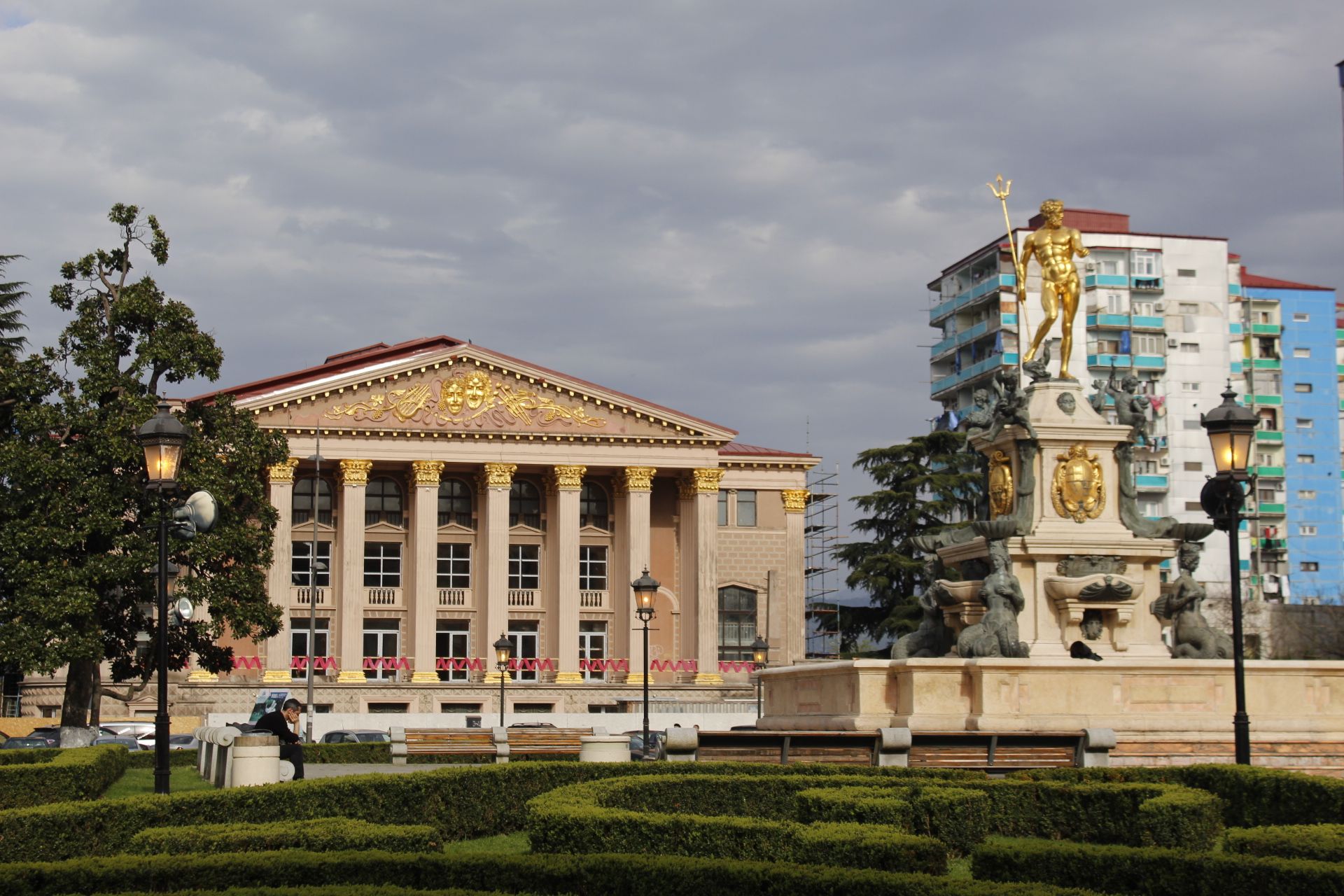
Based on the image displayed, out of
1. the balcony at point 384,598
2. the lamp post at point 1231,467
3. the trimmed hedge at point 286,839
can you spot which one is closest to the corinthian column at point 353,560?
the balcony at point 384,598

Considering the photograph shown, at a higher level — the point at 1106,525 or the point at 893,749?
the point at 1106,525

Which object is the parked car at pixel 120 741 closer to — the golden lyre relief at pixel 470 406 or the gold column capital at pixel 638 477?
the golden lyre relief at pixel 470 406

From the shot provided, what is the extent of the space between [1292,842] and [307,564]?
6409cm

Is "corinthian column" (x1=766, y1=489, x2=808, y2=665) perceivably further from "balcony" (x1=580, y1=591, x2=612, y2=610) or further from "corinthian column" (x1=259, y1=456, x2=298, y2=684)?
"corinthian column" (x1=259, y1=456, x2=298, y2=684)

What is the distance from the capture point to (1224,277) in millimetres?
87250

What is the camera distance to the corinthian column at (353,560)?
225 feet

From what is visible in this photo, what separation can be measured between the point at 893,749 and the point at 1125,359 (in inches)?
2785

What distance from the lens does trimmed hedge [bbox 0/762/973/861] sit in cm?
1366

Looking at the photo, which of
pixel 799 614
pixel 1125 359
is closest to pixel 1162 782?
pixel 799 614

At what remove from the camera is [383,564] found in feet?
237

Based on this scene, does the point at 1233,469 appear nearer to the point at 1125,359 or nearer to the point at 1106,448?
the point at 1106,448

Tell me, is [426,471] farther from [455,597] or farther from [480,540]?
[455,597]

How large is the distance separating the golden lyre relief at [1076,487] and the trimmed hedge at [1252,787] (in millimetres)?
7653

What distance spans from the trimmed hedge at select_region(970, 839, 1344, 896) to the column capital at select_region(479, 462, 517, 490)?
59.4m
